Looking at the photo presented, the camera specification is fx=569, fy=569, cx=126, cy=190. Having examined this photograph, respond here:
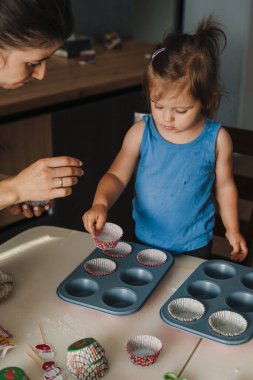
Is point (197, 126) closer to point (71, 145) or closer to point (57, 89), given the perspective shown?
point (57, 89)

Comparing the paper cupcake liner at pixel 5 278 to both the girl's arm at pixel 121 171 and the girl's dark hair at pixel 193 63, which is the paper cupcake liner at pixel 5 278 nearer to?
the girl's arm at pixel 121 171

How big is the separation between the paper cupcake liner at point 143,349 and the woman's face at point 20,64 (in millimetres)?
551

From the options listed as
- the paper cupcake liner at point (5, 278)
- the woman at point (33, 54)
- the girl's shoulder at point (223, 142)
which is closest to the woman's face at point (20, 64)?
the woman at point (33, 54)

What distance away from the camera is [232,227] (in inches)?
58.2

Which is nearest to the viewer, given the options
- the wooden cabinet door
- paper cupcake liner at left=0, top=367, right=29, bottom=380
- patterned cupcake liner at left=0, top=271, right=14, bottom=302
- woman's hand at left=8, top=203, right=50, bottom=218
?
paper cupcake liner at left=0, top=367, right=29, bottom=380

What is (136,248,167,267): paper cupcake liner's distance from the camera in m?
1.29

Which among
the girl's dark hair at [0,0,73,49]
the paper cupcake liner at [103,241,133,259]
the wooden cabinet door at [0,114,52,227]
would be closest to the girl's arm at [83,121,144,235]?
the paper cupcake liner at [103,241,133,259]

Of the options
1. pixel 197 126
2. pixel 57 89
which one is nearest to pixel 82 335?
pixel 197 126

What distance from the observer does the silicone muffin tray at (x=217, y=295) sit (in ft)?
3.49

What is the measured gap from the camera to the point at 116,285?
1190mm

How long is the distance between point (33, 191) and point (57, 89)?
1.18 m

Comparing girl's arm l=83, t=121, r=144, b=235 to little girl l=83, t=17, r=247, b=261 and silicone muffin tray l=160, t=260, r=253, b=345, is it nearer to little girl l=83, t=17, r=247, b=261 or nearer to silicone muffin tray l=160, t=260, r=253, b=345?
little girl l=83, t=17, r=247, b=261

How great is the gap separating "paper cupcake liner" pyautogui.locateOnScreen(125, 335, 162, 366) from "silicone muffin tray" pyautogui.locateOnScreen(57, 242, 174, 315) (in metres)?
0.09

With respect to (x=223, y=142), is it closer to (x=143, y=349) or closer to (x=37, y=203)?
(x=37, y=203)
